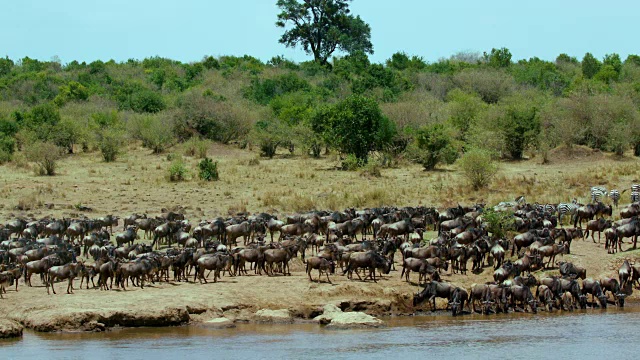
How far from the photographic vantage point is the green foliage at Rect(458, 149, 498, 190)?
3694 centimetres

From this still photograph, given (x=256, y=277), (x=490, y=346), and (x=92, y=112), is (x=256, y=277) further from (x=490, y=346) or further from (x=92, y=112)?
(x=92, y=112)

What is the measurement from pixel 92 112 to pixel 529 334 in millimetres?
49351

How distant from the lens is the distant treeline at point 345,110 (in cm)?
4688

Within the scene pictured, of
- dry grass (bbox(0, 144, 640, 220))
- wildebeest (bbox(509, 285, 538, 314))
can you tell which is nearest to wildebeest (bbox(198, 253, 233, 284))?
wildebeest (bbox(509, 285, 538, 314))

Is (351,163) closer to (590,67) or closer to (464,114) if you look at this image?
(464,114)

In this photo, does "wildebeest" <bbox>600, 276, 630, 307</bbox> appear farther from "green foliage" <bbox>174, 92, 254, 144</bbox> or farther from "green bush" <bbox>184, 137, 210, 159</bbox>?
"green foliage" <bbox>174, 92, 254, 144</bbox>

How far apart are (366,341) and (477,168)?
67.7 feet

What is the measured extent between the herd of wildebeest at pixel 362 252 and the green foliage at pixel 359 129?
707 inches

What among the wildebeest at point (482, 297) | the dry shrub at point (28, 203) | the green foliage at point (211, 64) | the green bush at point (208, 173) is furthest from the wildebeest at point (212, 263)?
the green foliage at point (211, 64)

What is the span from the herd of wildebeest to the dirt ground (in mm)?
452

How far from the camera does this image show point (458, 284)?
21.6m

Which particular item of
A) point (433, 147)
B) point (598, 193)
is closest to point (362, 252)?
point (598, 193)

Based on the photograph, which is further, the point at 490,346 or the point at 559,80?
the point at 559,80

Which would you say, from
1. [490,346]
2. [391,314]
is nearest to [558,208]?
[391,314]
